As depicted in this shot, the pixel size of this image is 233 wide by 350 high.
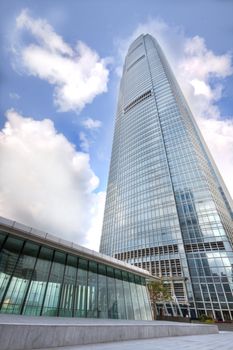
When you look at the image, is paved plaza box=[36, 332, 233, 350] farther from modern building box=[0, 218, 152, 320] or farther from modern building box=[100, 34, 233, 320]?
modern building box=[100, 34, 233, 320]

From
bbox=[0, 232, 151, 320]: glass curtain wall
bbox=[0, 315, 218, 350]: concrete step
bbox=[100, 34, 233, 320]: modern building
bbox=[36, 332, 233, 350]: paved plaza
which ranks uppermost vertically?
bbox=[100, 34, 233, 320]: modern building

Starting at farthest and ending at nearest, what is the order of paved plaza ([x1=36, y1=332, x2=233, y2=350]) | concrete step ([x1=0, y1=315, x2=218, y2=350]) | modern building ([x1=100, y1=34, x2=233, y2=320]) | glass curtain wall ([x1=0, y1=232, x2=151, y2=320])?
modern building ([x1=100, y1=34, x2=233, y2=320]), glass curtain wall ([x1=0, y1=232, x2=151, y2=320]), paved plaza ([x1=36, y1=332, x2=233, y2=350]), concrete step ([x1=0, y1=315, x2=218, y2=350])

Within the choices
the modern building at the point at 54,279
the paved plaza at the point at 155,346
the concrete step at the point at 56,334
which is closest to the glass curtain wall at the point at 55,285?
the modern building at the point at 54,279

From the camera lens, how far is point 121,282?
67.4ft

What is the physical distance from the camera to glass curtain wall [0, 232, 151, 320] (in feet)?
39.5

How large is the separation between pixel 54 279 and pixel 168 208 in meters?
53.2

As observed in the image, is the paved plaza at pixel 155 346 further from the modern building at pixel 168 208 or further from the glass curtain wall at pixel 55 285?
the modern building at pixel 168 208

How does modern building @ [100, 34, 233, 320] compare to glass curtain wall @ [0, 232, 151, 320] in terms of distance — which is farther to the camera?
modern building @ [100, 34, 233, 320]

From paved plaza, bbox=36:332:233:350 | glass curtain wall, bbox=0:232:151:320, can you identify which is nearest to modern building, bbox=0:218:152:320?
glass curtain wall, bbox=0:232:151:320

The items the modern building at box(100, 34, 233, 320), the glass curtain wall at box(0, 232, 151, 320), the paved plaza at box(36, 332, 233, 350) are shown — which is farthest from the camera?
the modern building at box(100, 34, 233, 320)

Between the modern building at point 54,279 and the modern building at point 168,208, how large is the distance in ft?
109

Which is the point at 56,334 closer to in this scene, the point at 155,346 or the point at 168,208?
the point at 155,346

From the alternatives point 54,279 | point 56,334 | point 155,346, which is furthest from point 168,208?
point 56,334

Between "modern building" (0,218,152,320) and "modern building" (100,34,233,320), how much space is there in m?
33.4
